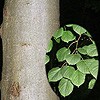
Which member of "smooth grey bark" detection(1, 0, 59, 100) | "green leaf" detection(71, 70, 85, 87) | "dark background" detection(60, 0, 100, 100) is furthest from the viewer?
"dark background" detection(60, 0, 100, 100)

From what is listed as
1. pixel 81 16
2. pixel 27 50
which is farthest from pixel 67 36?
pixel 81 16

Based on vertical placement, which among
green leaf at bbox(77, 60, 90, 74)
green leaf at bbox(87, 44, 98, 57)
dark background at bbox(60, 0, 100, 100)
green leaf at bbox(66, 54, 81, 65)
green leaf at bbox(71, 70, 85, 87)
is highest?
dark background at bbox(60, 0, 100, 100)

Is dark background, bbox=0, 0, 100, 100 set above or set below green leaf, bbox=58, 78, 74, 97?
above

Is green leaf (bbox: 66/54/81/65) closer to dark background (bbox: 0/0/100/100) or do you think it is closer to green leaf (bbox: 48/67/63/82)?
green leaf (bbox: 48/67/63/82)

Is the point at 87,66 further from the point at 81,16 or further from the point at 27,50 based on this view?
the point at 81,16

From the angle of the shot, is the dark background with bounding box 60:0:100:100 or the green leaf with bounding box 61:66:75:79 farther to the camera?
the dark background with bounding box 60:0:100:100

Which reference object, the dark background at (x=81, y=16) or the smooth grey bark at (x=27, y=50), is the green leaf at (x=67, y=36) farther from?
the dark background at (x=81, y=16)

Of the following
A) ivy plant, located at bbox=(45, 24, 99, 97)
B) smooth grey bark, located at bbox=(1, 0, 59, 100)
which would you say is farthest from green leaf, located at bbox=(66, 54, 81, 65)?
smooth grey bark, located at bbox=(1, 0, 59, 100)

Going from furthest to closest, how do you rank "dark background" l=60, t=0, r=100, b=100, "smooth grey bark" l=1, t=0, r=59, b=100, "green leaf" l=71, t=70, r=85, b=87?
"dark background" l=60, t=0, r=100, b=100 < "green leaf" l=71, t=70, r=85, b=87 < "smooth grey bark" l=1, t=0, r=59, b=100
